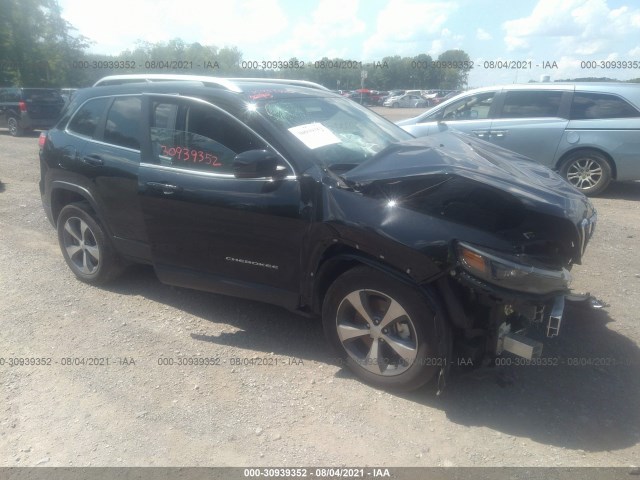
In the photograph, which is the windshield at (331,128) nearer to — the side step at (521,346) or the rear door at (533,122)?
the side step at (521,346)

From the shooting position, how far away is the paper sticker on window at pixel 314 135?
12.5ft

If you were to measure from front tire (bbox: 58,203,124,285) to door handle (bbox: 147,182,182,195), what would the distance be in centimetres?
98

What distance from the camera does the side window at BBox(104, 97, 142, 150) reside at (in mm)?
4516

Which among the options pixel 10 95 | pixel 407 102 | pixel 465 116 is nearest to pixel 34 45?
pixel 10 95

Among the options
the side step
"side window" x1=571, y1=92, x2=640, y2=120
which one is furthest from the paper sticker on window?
"side window" x1=571, y1=92, x2=640, y2=120

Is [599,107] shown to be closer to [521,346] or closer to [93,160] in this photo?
[521,346]

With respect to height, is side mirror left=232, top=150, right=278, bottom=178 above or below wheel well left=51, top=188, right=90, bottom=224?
above

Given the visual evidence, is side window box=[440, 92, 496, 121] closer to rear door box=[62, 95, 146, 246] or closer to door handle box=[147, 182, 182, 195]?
rear door box=[62, 95, 146, 246]

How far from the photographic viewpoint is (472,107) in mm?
9398

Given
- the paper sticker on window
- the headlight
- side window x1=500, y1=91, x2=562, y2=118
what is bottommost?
the headlight

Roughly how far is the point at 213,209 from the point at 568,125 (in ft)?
22.8

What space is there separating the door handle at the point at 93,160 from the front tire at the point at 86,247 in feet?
1.41

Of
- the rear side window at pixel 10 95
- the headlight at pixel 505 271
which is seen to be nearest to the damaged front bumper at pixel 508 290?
the headlight at pixel 505 271

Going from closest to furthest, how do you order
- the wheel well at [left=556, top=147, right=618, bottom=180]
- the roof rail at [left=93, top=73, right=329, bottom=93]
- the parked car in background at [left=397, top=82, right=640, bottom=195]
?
the roof rail at [left=93, top=73, right=329, bottom=93] < the parked car in background at [left=397, top=82, right=640, bottom=195] < the wheel well at [left=556, top=147, right=618, bottom=180]
